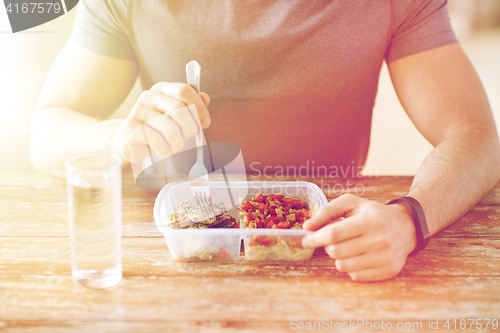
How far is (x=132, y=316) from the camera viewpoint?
59 centimetres

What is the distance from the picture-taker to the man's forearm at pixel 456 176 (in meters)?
0.87

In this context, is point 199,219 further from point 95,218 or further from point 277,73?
point 277,73

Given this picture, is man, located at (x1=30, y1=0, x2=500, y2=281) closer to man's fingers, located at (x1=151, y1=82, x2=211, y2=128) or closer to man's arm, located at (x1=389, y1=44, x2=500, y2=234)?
man's arm, located at (x1=389, y1=44, x2=500, y2=234)

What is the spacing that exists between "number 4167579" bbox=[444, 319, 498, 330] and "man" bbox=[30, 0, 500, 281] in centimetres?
59

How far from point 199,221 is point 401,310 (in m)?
0.43

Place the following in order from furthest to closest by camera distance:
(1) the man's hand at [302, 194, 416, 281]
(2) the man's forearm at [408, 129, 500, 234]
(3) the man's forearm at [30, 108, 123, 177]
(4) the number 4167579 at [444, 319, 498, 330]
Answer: (3) the man's forearm at [30, 108, 123, 177] → (2) the man's forearm at [408, 129, 500, 234] → (1) the man's hand at [302, 194, 416, 281] → (4) the number 4167579 at [444, 319, 498, 330]

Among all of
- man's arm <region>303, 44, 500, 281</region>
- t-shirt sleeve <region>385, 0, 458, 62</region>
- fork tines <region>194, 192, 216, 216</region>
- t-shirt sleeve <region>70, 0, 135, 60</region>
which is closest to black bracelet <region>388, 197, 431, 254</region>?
man's arm <region>303, 44, 500, 281</region>

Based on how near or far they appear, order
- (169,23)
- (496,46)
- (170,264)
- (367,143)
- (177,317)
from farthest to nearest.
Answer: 1. (496,46)
2. (367,143)
3. (169,23)
4. (170,264)
5. (177,317)

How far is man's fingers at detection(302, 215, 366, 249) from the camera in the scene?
674mm

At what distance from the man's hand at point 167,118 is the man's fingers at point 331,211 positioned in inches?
15.2

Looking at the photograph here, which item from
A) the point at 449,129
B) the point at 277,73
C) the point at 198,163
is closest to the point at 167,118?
the point at 198,163

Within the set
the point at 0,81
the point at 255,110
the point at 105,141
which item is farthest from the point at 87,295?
the point at 0,81

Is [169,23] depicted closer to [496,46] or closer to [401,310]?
[401,310]

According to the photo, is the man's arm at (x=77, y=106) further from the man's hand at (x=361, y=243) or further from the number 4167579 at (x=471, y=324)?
the number 4167579 at (x=471, y=324)
